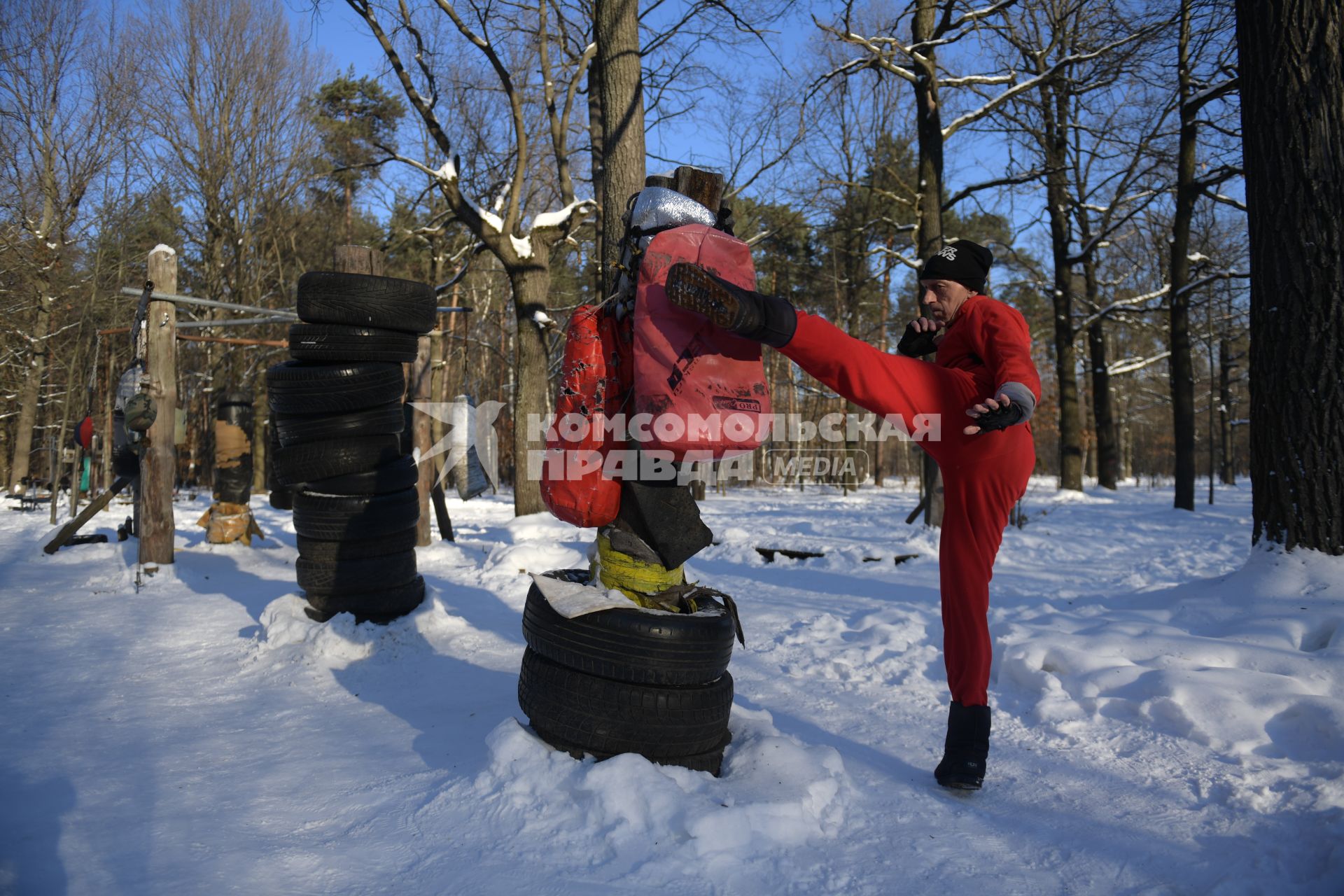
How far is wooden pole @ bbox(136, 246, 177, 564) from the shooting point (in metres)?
6.72

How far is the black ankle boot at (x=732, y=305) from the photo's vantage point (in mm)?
2154

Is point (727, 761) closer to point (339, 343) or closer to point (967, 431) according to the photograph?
point (967, 431)

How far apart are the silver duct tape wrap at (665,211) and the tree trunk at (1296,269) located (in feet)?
11.9

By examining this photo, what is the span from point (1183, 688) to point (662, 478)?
2.18 m

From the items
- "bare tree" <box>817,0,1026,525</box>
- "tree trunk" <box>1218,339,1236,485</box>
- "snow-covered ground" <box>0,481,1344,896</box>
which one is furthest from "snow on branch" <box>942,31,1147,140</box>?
"tree trunk" <box>1218,339,1236,485</box>

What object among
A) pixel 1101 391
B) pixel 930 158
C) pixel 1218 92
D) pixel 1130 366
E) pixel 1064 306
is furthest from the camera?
pixel 1130 366

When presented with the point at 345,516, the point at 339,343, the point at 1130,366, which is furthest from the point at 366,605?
the point at 1130,366

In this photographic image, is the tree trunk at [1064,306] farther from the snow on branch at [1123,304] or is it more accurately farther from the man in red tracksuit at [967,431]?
the man in red tracksuit at [967,431]

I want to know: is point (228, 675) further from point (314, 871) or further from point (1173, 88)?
point (1173, 88)

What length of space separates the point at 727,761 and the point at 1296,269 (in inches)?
164

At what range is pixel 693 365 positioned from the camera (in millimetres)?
2355

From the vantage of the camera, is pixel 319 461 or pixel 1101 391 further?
pixel 1101 391

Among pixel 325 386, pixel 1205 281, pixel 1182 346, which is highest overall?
pixel 1205 281

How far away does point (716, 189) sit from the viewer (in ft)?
9.29
